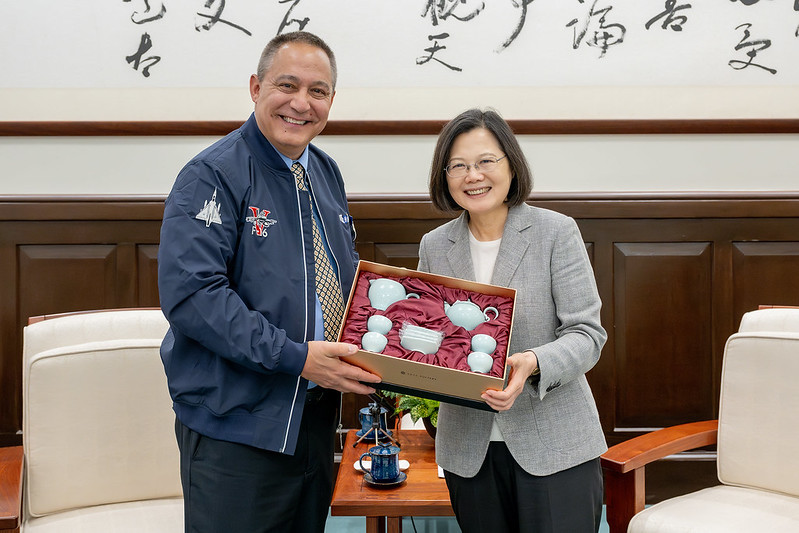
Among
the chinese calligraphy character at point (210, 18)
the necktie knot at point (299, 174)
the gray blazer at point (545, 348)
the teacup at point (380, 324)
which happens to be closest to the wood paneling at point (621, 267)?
the chinese calligraphy character at point (210, 18)

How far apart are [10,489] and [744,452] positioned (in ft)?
6.52

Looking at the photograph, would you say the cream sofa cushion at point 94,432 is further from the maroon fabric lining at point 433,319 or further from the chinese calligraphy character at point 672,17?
the chinese calligraphy character at point 672,17

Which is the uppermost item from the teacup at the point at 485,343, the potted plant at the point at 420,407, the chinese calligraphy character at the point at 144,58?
the chinese calligraphy character at the point at 144,58

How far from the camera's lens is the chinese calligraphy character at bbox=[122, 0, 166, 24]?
2.59 metres

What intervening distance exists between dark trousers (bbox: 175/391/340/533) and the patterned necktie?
0.56ft

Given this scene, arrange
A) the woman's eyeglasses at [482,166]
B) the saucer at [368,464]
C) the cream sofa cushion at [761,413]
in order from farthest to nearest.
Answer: the saucer at [368,464] < the cream sofa cushion at [761,413] < the woman's eyeglasses at [482,166]

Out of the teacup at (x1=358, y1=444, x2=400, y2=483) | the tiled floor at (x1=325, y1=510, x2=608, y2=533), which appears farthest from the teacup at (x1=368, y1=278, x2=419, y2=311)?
the tiled floor at (x1=325, y1=510, x2=608, y2=533)

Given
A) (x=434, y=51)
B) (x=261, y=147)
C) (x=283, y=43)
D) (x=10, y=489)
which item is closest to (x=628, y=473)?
(x=261, y=147)

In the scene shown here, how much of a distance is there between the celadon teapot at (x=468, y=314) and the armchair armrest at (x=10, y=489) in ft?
3.55

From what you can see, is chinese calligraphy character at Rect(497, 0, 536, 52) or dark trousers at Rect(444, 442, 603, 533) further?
chinese calligraphy character at Rect(497, 0, 536, 52)

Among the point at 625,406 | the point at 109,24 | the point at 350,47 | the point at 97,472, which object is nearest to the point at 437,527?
the point at 625,406

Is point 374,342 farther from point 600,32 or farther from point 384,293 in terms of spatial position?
point 600,32

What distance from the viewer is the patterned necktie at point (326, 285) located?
4.59 ft

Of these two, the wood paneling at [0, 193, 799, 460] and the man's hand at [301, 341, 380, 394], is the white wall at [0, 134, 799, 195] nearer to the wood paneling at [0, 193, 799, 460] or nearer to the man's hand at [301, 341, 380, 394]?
the wood paneling at [0, 193, 799, 460]
